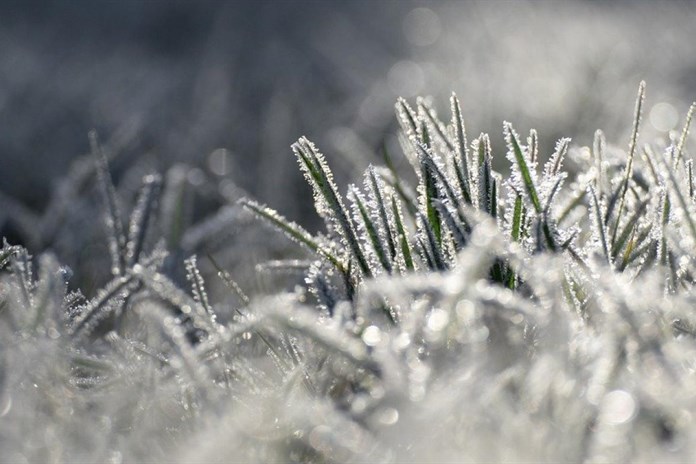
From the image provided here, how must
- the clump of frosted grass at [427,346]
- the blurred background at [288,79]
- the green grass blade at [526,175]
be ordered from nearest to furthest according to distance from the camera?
the clump of frosted grass at [427,346] → the green grass blade at [526,175] → the blurred background at [288,79]

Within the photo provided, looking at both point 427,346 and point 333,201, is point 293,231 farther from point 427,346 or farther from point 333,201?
point 427,346

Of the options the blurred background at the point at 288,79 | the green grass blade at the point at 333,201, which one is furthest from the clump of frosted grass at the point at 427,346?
the blurred background at the point at 288,79

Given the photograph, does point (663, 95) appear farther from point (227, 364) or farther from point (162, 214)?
point (227, 364)

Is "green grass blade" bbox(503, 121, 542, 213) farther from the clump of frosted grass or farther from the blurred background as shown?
the blurred background

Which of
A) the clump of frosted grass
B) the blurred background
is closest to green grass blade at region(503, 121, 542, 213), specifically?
the clump of frosted grass

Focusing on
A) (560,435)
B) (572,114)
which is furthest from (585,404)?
(572,114)

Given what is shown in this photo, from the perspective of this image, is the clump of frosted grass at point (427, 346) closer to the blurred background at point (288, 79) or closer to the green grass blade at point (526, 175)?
the green grass blade at point (526, 175)

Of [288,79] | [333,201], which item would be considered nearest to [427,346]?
[333,201]
